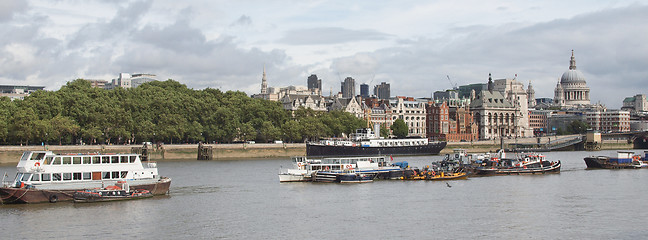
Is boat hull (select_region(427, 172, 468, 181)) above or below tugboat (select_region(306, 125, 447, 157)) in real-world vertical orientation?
below

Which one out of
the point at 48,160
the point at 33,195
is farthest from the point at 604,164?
the point at 33,195

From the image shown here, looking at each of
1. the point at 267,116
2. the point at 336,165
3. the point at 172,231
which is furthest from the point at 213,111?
the point at 172,231

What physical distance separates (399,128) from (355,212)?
12916 centimetres

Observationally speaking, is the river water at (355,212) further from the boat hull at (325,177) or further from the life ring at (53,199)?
the boat hull at (325,177)

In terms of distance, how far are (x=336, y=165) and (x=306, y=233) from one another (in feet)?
105

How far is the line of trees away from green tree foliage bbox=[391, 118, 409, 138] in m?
31.2

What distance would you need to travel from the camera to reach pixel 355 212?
5281 centimetres

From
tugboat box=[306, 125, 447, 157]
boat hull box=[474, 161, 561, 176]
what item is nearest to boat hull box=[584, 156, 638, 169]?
boat hull box=[474, 161, 561, 176]

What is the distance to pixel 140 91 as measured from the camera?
13300 cm

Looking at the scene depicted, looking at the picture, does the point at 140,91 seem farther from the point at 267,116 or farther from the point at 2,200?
the point at 2,200

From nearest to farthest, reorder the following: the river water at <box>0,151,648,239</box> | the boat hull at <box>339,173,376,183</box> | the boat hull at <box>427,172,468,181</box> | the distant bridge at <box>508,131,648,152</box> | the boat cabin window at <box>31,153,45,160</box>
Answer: the river water at <box>0,151,648,239</box> → the boat cabin window at <box>31,153,45,160</box> → the boat hull at <box>339,173,376,183</box> → the boat hull at <box>427,172,468,181</box> → the distant bridge at <box>508,131,648,152</box>

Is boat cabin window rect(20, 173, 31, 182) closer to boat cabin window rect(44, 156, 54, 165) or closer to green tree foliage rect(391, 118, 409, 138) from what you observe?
boat cabin window rect(44, 156, 54, 165)

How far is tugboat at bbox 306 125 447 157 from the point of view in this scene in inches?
5022

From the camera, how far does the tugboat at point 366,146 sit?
12756cm
